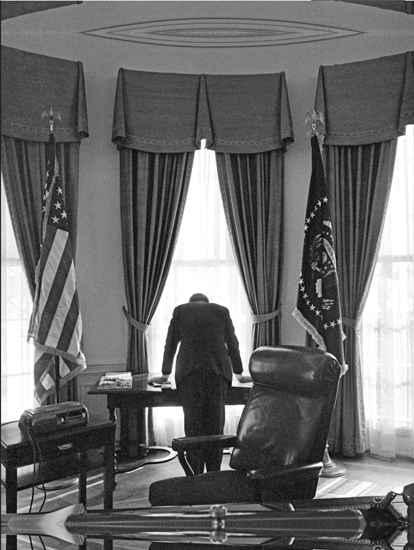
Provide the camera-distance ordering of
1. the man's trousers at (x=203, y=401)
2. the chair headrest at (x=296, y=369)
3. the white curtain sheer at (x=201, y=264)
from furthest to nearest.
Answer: the white curtain sheer at (x=201, y=264)
the man's trousers at (x=203, y=401)
the chair headrest at (x=296, y=369)

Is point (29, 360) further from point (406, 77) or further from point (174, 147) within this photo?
point (406, 77)

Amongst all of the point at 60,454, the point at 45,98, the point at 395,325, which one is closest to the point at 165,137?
the point at 45,98

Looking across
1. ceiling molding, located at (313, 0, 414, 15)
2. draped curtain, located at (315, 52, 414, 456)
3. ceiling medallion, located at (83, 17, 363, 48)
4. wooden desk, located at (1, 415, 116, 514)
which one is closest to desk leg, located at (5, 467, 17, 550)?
wooden desk, located at (1, 415, 116, 514)

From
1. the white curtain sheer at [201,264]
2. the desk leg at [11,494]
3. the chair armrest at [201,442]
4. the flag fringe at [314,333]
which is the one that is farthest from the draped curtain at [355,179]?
the desk leg at [11,494]

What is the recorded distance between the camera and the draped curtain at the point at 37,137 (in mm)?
3797

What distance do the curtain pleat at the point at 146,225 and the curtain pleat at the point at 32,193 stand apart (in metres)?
0.41

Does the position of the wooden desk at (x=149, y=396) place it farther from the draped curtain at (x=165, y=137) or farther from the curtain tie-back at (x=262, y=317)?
the curtain tie-back at (x=262, y=317)

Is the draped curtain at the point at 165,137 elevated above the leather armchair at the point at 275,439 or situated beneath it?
elevated above

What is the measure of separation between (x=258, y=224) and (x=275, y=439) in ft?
6.93

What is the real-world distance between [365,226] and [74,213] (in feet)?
7.31

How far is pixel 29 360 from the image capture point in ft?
12.8

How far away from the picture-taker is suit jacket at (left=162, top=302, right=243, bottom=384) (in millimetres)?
3307

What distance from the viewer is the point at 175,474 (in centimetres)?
374

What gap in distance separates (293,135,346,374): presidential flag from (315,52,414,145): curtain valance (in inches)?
14.6
